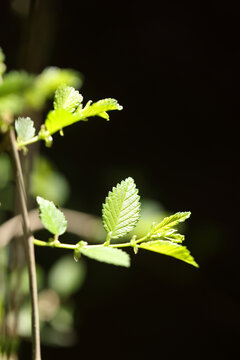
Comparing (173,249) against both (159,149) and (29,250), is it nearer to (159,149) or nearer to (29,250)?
(29,250)

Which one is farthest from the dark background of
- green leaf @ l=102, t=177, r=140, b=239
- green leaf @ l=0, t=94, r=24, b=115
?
green leaf @ l=0, t=94, r=24, b=115

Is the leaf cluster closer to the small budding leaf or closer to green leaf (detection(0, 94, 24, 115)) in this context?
the small budding leaf

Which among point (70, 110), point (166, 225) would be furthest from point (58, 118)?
point (166, 225)

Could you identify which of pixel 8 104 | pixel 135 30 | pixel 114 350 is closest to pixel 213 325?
pixel 114 350

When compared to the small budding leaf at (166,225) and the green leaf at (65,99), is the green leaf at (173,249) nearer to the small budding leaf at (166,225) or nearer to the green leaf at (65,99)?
the small budding leaf at (166,225)

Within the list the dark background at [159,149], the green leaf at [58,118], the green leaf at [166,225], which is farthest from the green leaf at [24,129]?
the dark background at [159,149]
